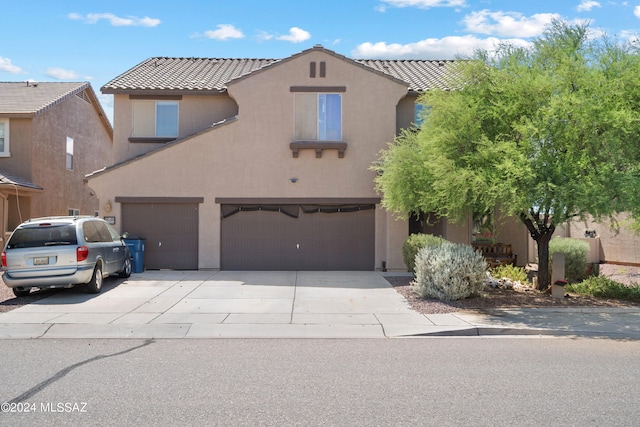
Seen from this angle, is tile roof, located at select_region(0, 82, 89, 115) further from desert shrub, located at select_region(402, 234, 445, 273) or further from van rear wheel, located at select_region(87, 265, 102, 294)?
desert shrub, located at select_region(402, 234, 445, 273)

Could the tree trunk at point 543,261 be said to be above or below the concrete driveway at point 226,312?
above

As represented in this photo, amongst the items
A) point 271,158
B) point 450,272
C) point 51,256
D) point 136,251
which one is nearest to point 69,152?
point 136,251

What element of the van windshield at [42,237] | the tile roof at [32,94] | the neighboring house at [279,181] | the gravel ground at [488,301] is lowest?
the gravel ground at [488,301]

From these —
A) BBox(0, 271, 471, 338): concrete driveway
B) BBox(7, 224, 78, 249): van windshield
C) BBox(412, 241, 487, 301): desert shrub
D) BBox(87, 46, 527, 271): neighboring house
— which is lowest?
BBox(0, 271, 471, 338): concrete driveway

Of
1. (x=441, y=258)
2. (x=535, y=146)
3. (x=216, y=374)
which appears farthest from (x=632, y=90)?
(x=216, y=374)

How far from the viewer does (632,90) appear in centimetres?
1059

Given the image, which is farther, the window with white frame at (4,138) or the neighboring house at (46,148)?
the window with white frame at (4,138)

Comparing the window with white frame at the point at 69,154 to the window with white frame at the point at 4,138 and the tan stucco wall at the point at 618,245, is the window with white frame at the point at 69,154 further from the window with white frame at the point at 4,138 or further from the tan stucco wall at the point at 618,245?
the tan stucco wall at the point at 618,245

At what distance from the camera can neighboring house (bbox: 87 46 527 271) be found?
55.5 feet

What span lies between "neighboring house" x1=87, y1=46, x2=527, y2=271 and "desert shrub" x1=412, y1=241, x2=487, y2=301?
16.6ft

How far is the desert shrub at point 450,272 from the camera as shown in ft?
37.6

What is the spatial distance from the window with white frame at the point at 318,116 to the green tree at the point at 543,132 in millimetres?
5044

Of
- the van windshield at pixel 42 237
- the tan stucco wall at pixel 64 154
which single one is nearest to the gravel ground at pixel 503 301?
the van windshield at pixel 42 237

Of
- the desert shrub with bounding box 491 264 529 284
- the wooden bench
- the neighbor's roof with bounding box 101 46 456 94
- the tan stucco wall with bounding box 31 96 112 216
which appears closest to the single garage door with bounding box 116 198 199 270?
the neighbor's roof with bounding box 101 46 456 94
